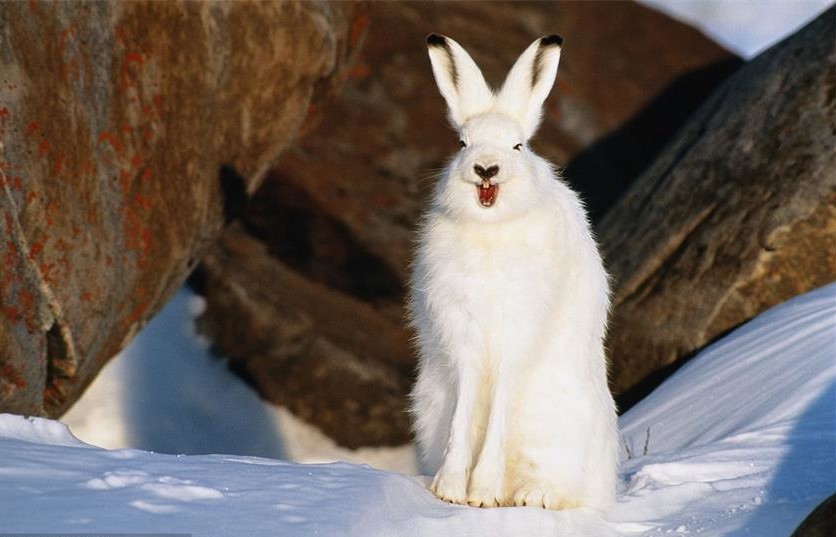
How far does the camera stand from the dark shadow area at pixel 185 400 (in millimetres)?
9297

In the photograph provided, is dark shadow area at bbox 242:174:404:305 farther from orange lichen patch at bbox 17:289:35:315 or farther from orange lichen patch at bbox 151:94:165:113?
orange lichen patch at bbox 17:289:35:315

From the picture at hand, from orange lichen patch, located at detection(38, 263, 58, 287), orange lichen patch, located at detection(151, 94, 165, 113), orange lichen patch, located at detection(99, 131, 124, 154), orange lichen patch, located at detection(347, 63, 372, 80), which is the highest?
orange lichen patch, located at detection(347, 63, 372, 80)

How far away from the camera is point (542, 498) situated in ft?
15.2

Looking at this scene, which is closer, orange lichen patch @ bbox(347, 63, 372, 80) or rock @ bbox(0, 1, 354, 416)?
rock @ bbox(0, 1, 354, 416)

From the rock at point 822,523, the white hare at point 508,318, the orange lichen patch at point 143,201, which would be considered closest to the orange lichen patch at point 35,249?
the orange lichen patch at point 143,201

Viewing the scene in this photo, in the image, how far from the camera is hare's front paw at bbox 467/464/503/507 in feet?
14.8

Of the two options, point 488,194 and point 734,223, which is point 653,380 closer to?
point 734,223

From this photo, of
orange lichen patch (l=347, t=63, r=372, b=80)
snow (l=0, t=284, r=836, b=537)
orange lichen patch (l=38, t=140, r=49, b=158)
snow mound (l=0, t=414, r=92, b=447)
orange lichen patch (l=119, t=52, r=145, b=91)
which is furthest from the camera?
orange lichen patch (l=347, t=63, r=372, b=80)

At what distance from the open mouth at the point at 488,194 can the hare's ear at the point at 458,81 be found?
0.50 m

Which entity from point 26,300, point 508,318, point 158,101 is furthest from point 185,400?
point 508,318

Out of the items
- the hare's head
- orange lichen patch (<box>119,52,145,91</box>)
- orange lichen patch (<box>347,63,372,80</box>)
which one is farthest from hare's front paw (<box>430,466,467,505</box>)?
orange lichen patch (<box>347,63,372,80</box>)

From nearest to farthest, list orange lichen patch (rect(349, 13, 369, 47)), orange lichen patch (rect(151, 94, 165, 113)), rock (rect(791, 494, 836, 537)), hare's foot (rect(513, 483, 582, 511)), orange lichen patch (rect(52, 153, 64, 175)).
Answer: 1. rock (rect(791, 494, 836, 537))
2. hare's foot (rect(513, 483, 582, 511))
3. orange lichen patch (rect(52, 153, 64, 175))
4. orange lichen patch (rect(151, 94, 165, 113))
5. orange lichen patch (rect(349, 13, 369, 47))

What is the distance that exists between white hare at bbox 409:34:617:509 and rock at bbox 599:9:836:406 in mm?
2897

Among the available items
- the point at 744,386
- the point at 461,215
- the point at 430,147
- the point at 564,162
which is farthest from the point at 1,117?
the point at 564,162
